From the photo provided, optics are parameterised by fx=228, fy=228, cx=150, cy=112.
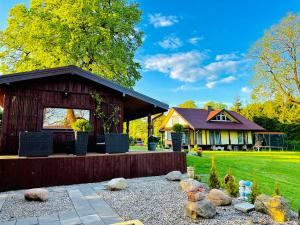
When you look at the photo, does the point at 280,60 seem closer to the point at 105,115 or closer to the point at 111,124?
the point at 111,124

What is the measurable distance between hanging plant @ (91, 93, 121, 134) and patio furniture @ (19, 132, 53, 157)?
234 cm

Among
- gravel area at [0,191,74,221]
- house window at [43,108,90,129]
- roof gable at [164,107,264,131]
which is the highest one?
roof gable at [164,107,264,131]

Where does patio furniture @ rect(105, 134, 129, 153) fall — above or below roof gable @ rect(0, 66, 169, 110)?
below

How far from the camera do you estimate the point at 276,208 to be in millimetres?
3912

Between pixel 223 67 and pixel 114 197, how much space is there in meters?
31.5

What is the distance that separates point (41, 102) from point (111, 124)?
2.54m

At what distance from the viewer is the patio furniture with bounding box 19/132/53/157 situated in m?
5.99

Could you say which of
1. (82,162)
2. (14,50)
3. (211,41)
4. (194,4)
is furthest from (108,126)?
(211,41)

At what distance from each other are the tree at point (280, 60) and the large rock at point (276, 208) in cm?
1998

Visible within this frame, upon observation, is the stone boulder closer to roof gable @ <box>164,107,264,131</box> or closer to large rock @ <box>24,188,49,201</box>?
large rock @ <box>24,188,49,201</box>

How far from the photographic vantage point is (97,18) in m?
13.6

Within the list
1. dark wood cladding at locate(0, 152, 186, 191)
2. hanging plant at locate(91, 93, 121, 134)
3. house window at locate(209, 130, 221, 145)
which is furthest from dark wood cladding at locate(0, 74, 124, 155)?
house window at locate(209, 130, 221, 145)

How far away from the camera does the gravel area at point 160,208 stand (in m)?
3.71

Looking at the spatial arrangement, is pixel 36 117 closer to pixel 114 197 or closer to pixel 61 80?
pixel 61 80
